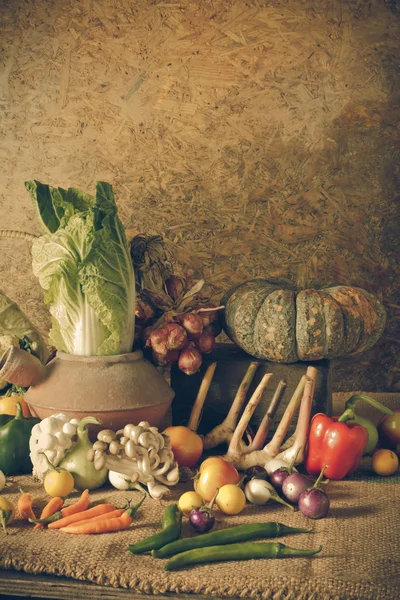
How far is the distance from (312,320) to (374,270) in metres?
0.95

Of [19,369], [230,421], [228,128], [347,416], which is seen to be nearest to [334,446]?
[347,416]

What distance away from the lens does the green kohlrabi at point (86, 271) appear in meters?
2.49

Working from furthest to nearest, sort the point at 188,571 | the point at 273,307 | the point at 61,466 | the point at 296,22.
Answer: the point at 296,22
the point at 273,307
the point at 61,466
the point at 188,571

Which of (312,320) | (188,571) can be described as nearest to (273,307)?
(312,320)

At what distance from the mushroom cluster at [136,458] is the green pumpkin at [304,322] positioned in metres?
0.66

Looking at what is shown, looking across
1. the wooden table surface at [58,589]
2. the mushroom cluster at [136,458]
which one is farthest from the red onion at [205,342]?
the wooden table surface at [58,589]

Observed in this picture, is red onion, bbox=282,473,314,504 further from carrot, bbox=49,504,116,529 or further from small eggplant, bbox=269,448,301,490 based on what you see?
carrot, bbox=49,504,116,529

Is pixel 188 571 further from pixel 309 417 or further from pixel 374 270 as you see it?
pixel 374 270

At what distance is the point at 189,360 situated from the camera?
2695 mm

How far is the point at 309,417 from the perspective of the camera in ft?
8.43

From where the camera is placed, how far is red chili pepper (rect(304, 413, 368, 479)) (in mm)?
2449

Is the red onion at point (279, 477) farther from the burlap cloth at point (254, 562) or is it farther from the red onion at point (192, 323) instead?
the red onion at point (192, 323)

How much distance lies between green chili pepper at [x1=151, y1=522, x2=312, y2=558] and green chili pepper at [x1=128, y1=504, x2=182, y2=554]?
0.11 ft

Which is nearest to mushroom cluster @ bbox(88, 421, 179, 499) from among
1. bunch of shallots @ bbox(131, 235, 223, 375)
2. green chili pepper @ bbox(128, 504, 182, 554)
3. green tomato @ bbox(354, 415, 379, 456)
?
green chili pepper @ bbox(128, 504, 182, 554)
